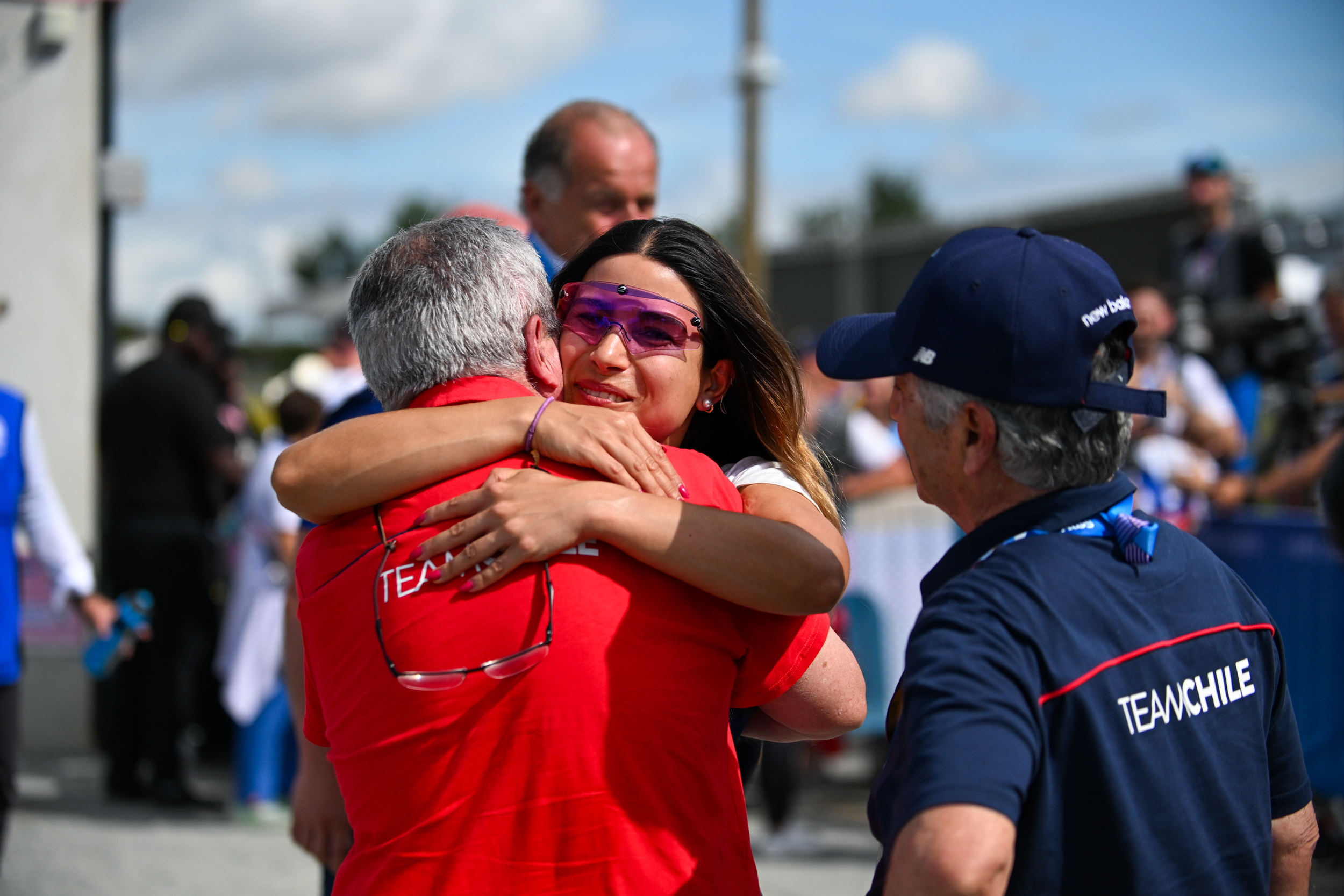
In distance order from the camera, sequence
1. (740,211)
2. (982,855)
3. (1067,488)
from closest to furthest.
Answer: (982,855)
(1067,488)
(740,211)

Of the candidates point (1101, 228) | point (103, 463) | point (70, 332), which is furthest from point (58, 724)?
point (1101, 228)

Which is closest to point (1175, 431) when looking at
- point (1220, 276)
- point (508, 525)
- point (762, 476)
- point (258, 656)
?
point (1220, 276)

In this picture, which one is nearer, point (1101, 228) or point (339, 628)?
point (339, 628)

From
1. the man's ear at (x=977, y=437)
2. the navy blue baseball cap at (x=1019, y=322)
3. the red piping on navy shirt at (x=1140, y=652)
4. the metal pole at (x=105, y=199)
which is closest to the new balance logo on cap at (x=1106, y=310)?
the navy blue baseball cap at (x=1019, y=322)

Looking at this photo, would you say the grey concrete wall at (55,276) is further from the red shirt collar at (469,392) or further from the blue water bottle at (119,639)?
the red shirt collar at (469,392)

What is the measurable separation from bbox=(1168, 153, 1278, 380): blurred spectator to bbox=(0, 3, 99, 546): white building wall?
6.92 metres

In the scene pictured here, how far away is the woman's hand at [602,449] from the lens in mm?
1674

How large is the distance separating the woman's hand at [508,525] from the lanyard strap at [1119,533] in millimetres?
555

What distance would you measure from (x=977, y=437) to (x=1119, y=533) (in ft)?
0.75

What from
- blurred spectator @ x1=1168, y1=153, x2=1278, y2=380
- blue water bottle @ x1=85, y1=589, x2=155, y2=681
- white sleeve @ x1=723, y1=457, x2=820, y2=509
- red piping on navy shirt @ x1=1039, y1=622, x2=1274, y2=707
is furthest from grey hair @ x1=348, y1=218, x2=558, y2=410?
blurred spectator @ x1=1168, y1=153, x2=1278, y2=380

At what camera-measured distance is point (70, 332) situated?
7.57m

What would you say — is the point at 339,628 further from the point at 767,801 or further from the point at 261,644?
the point at 261,644

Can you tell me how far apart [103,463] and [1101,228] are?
20819mm

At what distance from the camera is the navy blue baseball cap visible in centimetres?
158
